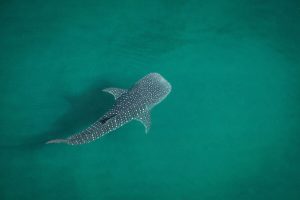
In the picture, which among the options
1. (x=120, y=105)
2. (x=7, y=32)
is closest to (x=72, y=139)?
(x=120, y=105)

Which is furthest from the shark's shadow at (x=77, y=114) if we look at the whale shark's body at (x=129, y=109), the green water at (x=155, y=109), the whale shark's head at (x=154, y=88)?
the whale shark's head at (x=154, y=88)

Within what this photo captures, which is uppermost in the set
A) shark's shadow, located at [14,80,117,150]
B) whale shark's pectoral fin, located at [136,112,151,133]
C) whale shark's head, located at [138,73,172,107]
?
whale shark's head, located at [138,73,172,107]

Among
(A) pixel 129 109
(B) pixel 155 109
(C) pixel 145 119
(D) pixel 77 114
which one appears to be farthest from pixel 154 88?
(D) pixel 77 114

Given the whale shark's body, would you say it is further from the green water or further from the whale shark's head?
the green water

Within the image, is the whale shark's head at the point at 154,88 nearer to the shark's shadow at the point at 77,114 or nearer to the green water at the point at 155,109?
the green water at the point at 155,109

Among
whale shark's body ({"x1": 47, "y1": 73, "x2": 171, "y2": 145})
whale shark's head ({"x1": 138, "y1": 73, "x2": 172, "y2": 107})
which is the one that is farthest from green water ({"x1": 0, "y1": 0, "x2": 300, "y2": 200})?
whale shark's body ({"x1": 47, "y1": 73, "x2": 171, "y2": 145})

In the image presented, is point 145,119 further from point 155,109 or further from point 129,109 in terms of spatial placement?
point 155,109
